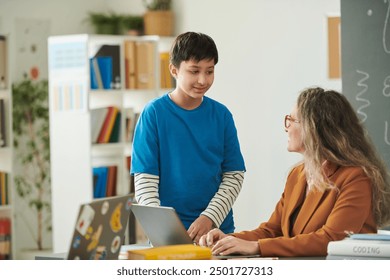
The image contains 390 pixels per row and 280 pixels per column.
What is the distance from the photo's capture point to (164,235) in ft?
7.20

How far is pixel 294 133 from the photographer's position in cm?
234

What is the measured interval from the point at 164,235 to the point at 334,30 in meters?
3.12

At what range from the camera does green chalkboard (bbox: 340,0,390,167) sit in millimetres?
3588

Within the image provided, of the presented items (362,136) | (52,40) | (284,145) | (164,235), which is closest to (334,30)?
(284,145)

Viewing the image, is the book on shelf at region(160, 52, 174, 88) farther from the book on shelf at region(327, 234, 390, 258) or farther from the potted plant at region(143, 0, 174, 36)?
the book on shelf at region(327, 234, 390, 258)

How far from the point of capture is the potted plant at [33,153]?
6.67 meters

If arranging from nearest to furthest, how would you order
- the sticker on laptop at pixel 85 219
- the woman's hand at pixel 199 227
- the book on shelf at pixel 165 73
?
the sticker on laptop at pixel 85 219 → the woman's hand at pixel 199 227 → the book on shelf at pixel 165 73

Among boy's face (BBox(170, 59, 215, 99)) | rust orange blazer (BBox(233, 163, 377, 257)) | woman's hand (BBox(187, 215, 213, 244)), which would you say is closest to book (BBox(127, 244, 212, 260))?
rust orange blazer (BBox(233, 163, 377, 257))

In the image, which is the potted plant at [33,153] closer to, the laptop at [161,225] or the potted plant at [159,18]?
the potted plant at [159,18]

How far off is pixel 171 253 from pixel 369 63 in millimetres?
2015

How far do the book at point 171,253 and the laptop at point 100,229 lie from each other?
0.11 m

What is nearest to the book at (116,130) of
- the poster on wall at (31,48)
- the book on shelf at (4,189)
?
the book on shelf at (4,189)

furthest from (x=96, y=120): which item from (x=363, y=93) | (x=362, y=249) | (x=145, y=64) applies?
(x=362, y=249)
